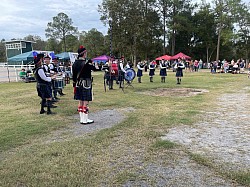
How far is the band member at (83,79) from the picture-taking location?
598cm

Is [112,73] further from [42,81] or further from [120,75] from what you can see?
[42,81]

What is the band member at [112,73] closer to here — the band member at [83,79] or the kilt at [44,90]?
the kilt at [44,90]

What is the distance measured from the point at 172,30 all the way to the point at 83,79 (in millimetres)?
47010

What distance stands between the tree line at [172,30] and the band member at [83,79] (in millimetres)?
30912

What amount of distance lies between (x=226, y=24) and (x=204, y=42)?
11704 millimetres

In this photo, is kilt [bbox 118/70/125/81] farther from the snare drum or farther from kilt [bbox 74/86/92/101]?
kilt [bbox 74/86/92/101]

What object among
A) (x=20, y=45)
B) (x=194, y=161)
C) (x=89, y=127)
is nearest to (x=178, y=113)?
(x=89, y=127)

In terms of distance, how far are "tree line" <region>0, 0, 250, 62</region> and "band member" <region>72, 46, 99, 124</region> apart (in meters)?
30.9

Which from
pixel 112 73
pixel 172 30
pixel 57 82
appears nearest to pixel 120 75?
pixel 112 73

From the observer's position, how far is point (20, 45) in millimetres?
48500

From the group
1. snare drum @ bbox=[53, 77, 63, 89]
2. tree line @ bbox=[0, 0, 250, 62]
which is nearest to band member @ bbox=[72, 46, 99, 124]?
snare drum @ bbox=[53, 77, 63, 89]

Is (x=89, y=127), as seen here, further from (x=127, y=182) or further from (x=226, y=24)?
(x=226, y=24)

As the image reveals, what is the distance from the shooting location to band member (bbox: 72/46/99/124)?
598cm

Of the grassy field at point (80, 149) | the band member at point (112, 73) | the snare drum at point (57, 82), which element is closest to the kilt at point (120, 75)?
the band member at point (112, 73)
